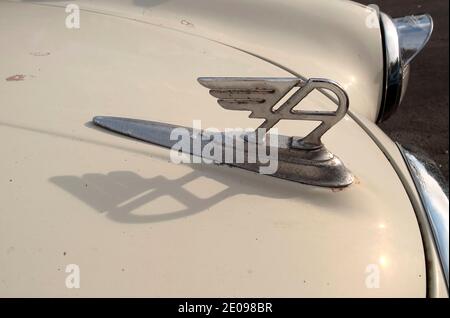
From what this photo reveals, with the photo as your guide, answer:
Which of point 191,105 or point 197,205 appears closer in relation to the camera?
point 197,205

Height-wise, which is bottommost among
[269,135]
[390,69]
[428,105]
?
[428,105]

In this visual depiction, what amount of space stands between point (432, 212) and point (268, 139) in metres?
0.34

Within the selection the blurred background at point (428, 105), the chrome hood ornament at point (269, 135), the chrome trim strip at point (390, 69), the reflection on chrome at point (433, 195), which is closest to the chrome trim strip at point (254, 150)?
the chrome hood ornament at point (269, 135)

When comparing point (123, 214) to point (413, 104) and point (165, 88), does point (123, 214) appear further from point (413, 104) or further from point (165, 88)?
point (413, 104)

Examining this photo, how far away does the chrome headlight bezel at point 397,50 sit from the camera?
1.46 metres

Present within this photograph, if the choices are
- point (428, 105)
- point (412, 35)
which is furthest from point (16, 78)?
point (428, 105)

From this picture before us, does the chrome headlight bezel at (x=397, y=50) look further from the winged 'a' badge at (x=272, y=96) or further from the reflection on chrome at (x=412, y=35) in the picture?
the winged 'a' badge at (x=272, y=96)

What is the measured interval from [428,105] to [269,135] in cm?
235

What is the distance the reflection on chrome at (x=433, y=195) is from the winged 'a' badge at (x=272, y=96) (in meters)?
0.24

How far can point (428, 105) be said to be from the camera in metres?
3.10

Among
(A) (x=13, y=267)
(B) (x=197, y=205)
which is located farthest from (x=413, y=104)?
(A) (x=13, y=267)

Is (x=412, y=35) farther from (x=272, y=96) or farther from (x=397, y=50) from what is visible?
(x=272, y=96)
